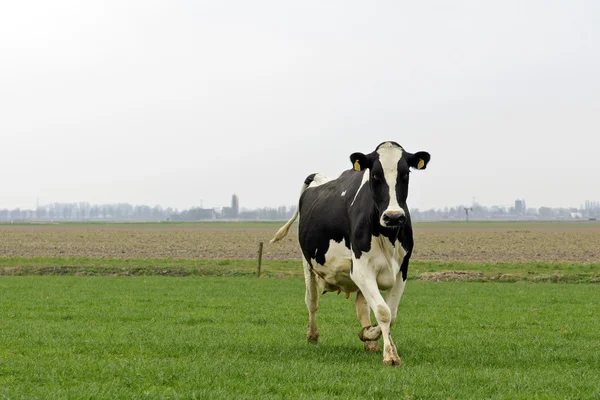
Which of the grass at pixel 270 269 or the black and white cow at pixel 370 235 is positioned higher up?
the black and white cow at pixel 370 235

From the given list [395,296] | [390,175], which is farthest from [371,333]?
[390,175]

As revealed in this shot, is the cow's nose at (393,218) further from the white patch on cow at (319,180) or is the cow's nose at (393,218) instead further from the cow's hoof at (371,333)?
the white patch on cow at (319,180)

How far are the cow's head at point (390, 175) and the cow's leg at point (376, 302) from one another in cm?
89

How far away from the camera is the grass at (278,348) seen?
335 inches

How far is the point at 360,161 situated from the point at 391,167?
0.59m

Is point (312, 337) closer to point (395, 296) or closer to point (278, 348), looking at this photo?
point (278, 348)

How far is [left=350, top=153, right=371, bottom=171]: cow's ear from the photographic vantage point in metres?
10.6

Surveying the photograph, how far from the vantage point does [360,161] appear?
10648mm

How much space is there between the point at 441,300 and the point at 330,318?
5.83 metres

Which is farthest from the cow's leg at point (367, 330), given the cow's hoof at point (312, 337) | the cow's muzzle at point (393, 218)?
the cow's muzzle at point (393, 218)

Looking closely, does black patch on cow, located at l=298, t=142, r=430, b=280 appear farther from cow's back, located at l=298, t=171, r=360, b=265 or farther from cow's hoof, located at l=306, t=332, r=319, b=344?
cow's hoof, located at l=306, t=332, r=319, b=344

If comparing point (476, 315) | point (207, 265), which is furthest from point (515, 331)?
point (207, 265)

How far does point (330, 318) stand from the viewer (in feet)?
56.1

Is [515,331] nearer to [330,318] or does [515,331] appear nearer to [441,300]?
[330,318]
